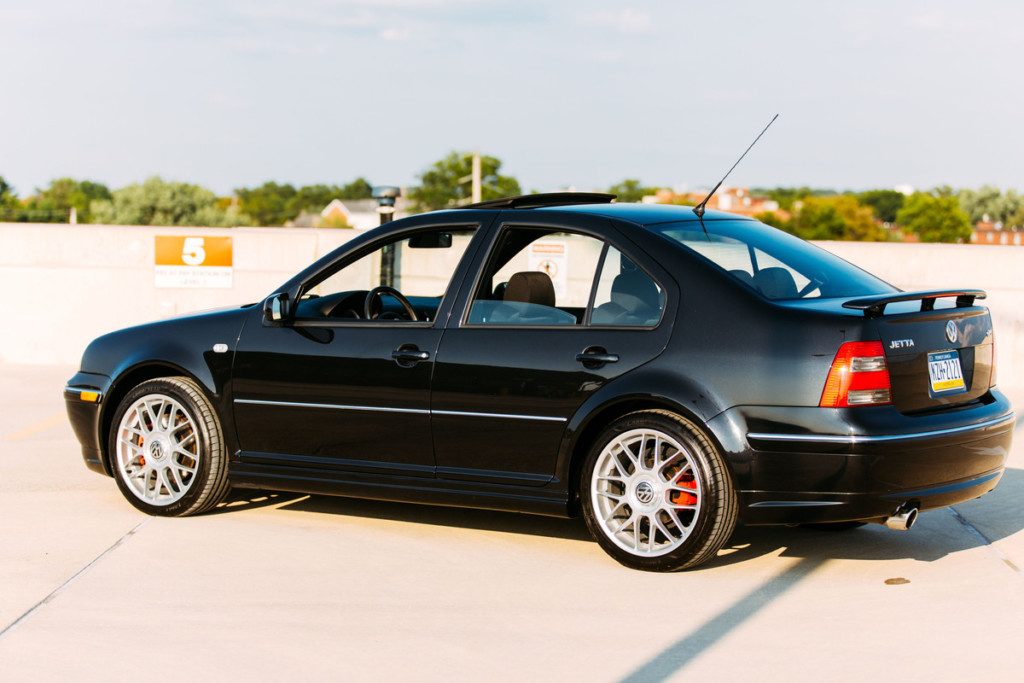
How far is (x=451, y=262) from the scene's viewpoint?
5680 millimetres

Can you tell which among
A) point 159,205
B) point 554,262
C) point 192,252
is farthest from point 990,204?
point 554,262

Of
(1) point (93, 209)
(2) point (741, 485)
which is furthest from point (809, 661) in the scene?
(1) point (93, 209)

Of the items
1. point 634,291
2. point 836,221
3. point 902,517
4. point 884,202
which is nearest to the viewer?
point 902,517

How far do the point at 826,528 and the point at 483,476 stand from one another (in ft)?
6.05

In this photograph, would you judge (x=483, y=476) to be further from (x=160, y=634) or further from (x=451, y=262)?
(x=160, y=634)

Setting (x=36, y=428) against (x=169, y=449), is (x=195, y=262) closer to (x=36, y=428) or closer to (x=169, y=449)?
(x=36, y=428)

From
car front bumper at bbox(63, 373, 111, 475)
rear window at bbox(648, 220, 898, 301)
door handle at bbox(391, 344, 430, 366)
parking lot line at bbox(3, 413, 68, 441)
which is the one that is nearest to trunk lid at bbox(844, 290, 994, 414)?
rear window at bbox(648, 220, 898, 301)

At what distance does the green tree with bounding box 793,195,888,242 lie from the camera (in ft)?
374

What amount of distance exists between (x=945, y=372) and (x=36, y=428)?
6797 mm

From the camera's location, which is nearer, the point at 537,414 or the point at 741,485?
the point at 741,485

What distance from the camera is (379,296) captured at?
5.80 meters

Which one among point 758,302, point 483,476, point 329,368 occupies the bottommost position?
point 483,476

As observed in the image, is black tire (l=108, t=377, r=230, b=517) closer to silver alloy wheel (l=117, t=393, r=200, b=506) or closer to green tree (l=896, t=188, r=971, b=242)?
silver alloy wheel (l=117, t=393, r=200, b=506)

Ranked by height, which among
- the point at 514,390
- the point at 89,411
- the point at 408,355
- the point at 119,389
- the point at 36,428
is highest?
the point at 408,355
